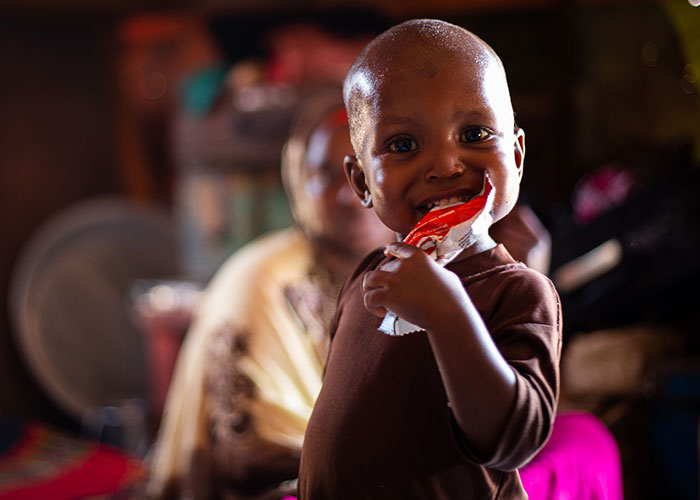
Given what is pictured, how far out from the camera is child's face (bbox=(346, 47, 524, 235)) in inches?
18.1

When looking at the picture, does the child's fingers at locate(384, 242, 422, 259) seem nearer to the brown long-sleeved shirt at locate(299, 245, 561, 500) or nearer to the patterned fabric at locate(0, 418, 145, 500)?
the brown long-sleeved shirt at locate(299, 245, 561, 500)

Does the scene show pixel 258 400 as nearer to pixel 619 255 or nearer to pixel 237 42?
pixel 619 255

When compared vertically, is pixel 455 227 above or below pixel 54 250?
above

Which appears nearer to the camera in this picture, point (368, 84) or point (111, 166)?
point (368, 84)

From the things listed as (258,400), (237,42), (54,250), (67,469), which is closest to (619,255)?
(258,400)

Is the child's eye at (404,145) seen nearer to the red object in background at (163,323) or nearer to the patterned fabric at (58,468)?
the patterned fabric at (58,468)

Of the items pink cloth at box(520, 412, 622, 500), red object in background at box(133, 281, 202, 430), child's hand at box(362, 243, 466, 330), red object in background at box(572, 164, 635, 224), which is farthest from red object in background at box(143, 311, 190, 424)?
child's hand at box(362, 243, 466, 330)

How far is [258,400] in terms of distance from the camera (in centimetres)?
128

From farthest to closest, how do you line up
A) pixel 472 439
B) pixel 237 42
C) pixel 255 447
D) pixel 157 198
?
1. pixel 157 198
2. pixel 237 42
3. pixel 255 447
4. pixel 472 439

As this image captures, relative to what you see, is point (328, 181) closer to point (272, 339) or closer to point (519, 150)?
point (272, 339)

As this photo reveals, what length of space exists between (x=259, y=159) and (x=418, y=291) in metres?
2.10

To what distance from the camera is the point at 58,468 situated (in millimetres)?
2197

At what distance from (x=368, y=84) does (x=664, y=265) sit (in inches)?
60.7

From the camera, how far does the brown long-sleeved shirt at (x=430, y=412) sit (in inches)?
17.3
